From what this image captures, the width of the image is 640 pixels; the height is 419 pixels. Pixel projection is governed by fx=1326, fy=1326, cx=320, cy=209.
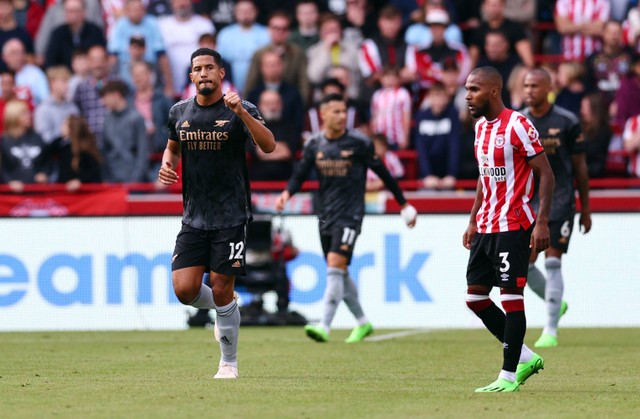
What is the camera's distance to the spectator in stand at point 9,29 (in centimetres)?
2206

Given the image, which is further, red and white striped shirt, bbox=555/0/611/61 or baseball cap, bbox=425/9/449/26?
red and white striped shirt, bbox=555/0/611/61

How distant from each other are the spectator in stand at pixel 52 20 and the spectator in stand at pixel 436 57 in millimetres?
5599

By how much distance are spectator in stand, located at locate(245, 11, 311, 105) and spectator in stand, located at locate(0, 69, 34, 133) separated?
3.60 m

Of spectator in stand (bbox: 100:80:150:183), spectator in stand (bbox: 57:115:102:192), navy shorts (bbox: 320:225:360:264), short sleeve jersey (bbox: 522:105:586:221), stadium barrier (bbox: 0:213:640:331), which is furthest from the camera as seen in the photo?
spectator in stand (bbox: 100:80:150:183)

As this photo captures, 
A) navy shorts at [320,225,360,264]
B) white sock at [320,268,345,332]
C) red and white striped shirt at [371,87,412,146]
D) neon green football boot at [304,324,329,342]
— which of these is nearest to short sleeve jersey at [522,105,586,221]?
navy shorts at [320,225,360,264]

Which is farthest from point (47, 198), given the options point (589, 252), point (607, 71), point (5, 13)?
point (607, 71)

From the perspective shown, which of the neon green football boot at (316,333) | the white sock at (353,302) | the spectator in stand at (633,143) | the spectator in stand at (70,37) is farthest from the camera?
the spectator in stand at (70,37)

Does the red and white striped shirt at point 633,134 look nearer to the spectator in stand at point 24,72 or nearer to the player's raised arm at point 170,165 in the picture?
the spectator in stand at point 24,72

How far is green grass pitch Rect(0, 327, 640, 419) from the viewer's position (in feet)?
25.6

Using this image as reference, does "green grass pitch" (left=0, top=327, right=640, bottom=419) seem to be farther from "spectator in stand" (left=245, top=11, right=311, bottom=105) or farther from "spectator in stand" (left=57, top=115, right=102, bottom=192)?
"spectator in stand" (left=245, top=11, right=311, bottom=105)

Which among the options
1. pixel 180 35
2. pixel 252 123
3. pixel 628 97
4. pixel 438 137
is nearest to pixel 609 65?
pixel 628 97

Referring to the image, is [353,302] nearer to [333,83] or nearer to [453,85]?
[333,83]

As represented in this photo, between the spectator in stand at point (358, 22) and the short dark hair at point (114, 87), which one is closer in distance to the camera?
the short dark hair at point (114, 87)

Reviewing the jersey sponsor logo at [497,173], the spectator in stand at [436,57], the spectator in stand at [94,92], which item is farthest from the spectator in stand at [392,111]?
the jersey sponsor logo at [497,173]
